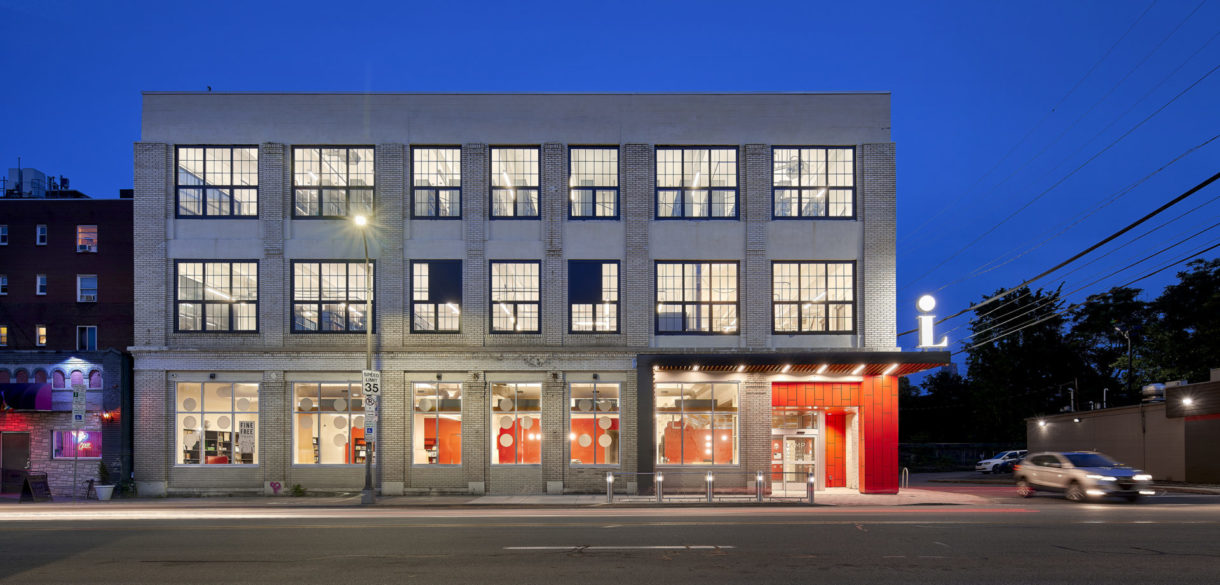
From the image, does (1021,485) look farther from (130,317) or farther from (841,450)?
(130,317)

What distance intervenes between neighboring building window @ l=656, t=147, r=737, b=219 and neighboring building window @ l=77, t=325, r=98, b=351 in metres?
23.5

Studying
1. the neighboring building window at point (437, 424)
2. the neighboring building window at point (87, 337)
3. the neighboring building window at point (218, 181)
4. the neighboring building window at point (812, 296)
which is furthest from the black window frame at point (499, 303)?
the neighboring building window at point (87, 337)

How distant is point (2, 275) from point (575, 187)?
78.5 ft

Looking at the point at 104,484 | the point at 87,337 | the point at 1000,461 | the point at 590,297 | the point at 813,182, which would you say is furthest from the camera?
the point at 1000,461

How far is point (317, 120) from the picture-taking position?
28.2 m

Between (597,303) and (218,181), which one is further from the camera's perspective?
(218,181)

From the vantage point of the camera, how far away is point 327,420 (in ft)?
91.0

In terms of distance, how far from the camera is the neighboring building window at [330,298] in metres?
27.9

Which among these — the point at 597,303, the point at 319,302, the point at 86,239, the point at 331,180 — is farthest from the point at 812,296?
the point at 86,239

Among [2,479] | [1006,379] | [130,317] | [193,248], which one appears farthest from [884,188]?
[1006,379]

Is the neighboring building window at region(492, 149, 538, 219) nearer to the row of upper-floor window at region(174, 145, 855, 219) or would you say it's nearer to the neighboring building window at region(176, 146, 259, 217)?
the row of upper-floor window at region(174, 145, 855, 219)

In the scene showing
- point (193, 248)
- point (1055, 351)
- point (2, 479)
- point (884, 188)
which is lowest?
point (2, 479)

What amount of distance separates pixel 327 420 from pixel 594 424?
31.2ft

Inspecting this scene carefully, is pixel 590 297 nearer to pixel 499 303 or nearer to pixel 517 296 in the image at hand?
pixel 517 296
